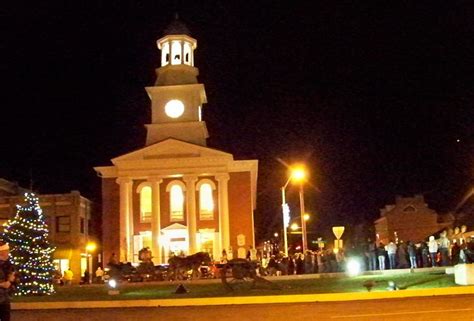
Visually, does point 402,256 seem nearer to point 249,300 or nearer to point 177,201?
point 249,300

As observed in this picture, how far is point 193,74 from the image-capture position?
5562 cm

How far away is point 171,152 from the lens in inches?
1975

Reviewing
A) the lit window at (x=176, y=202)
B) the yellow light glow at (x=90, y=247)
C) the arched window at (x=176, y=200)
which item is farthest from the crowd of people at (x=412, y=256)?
the yellow light glow at (x=90, y=247)

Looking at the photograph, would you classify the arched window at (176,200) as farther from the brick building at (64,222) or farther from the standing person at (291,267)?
the standing person at (291,267)

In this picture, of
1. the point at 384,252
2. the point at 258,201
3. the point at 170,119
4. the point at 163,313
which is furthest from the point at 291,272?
the point at 258,201

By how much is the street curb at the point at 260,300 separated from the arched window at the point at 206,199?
31.5m

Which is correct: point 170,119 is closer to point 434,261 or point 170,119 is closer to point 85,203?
point 85,203

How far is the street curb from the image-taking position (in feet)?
56.6

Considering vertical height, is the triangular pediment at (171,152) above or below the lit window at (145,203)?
above

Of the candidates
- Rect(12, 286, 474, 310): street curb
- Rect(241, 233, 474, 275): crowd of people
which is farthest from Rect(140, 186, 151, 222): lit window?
Rect(12, 286, 474, 310): street curb

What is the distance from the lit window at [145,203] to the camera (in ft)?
168

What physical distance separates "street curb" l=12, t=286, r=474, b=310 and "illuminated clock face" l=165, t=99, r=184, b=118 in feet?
118

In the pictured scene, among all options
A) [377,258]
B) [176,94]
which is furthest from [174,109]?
[377,258]

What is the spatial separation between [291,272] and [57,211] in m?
30.6
